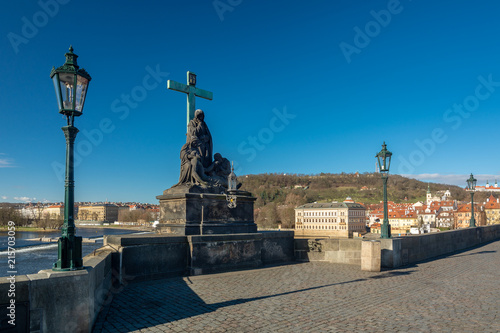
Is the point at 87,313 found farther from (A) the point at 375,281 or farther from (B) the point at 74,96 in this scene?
(A) the point at 375,281

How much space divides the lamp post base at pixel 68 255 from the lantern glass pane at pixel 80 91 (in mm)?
1777

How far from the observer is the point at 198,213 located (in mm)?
9766

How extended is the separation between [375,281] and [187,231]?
4.61 m

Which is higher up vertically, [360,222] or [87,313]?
[87,313]

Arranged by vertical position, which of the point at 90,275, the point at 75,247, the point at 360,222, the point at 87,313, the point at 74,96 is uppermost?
the point at 74,96

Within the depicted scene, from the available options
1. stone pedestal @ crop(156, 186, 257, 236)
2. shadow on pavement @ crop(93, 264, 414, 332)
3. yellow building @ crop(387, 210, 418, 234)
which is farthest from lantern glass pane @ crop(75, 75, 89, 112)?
yellow building @ crop(387, 210, 418, 234)

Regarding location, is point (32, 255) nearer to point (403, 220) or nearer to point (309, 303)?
point (309, 303)

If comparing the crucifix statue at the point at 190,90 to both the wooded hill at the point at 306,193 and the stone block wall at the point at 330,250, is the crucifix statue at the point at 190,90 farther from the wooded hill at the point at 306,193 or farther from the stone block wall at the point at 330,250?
the wooded hill at the point at 306,193

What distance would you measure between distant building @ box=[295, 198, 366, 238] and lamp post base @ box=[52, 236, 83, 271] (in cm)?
12786

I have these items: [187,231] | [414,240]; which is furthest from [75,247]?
[414,240]

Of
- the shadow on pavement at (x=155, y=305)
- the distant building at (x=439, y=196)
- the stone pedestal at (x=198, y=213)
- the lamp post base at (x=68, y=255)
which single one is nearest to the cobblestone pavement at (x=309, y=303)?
the shadow on pavement at (x=155, y=305)

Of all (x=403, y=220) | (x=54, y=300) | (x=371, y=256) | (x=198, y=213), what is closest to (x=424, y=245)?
(x=371, y=256)

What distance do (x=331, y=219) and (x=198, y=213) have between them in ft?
426

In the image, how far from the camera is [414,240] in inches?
482
